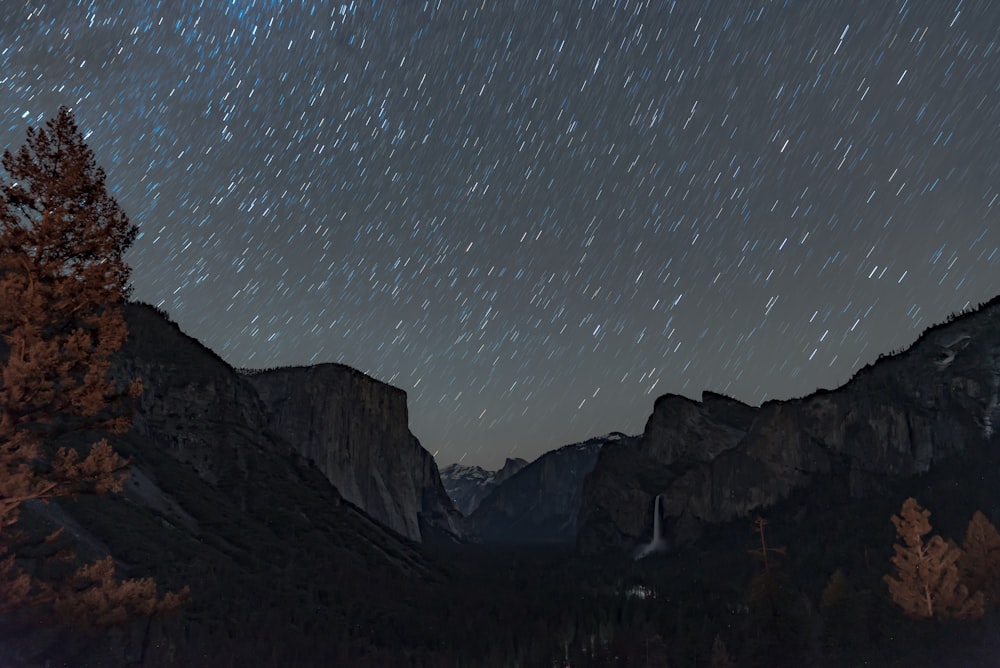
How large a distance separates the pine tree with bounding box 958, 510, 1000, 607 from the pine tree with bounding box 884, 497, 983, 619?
5.43 metres

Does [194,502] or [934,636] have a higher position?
[194,502]

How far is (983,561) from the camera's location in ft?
200

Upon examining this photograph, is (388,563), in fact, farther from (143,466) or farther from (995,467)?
(995,467)

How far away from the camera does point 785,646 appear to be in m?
62.0

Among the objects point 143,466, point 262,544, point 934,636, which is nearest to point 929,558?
point 934,636

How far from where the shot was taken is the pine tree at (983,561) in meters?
60.4

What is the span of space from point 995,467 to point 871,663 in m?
131

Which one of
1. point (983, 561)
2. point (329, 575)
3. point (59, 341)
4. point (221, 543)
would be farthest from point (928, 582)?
point (329, 575)

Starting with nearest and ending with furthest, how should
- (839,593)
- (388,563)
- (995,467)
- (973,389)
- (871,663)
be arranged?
(871,663), (839,593), (995,467), (388,563), (973,389)

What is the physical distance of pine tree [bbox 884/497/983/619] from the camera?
2174 inches

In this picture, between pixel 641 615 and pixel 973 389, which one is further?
pixel 973 389

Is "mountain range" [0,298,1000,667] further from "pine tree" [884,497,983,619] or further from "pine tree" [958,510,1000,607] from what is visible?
"pine tree" [958,510,1000,607]

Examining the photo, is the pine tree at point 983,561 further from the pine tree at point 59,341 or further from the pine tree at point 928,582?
the pine tree at point 59,341

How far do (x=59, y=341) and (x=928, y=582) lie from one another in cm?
6148
